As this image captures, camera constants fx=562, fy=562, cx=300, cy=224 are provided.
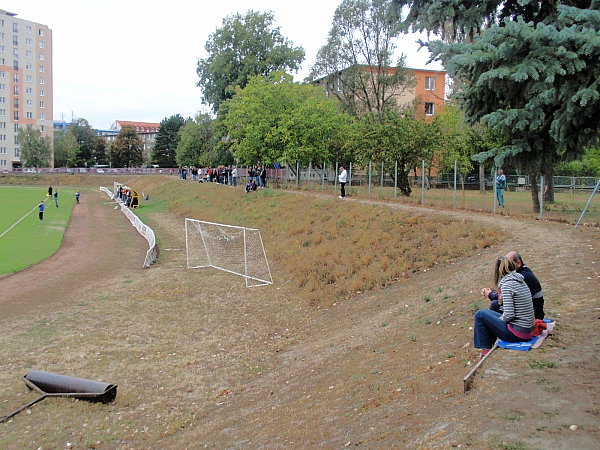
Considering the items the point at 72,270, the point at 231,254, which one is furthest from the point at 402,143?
the point at 72,270

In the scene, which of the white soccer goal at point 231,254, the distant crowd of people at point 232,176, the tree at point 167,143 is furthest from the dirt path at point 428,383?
the tree at point 167,143

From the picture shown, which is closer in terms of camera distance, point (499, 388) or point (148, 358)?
point (499, 388)

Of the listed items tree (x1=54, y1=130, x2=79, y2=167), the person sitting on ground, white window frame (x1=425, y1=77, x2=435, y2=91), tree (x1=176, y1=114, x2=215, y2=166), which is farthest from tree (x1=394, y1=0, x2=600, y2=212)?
tree (x1=54, y1=130, x2=79, y2=167)

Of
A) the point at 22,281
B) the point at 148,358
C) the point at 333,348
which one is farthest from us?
the point at 22,281

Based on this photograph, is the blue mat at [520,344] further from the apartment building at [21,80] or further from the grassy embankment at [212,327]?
the apartment building at [21,80]

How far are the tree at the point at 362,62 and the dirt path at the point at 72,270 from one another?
24.3 metres

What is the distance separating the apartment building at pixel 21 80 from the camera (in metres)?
116

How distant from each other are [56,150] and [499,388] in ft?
436

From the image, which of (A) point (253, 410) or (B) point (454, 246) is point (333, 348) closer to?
(A) point (253, 410)

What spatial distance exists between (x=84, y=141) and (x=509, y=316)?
152m

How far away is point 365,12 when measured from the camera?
49844 mm

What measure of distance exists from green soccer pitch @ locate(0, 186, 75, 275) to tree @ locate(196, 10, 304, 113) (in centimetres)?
2170

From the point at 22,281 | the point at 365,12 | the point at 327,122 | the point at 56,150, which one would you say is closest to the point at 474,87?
the point at 22,281

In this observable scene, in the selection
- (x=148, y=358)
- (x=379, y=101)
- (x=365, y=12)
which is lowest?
(x=148, y=358)
